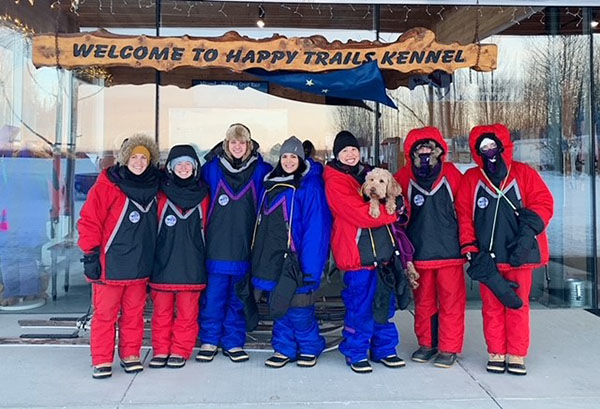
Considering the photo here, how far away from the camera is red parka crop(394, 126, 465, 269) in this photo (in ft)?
14.4

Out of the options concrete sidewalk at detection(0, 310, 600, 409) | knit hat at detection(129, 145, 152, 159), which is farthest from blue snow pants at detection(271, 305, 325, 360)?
knit hat at detection(129, 145, 152, 159)

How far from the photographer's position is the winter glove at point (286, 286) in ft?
13.7

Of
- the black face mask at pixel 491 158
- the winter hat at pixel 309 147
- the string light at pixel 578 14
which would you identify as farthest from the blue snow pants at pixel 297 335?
the string light at pixel 578 14

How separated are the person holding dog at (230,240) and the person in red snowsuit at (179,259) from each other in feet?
0.29

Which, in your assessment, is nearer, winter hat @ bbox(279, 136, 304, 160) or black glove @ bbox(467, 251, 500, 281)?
black glove @ bbox(467, 251, 500, 281)

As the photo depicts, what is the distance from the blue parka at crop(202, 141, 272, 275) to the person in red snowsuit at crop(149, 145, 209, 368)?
0.24 feet

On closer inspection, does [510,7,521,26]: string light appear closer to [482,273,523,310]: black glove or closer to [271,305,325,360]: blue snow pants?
[482,273,523,310]: black glove

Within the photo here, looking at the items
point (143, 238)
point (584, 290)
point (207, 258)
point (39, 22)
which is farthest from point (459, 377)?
point (39, 22)

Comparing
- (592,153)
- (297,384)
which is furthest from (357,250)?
(592,153)

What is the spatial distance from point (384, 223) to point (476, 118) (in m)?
3.64

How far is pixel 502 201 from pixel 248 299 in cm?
190

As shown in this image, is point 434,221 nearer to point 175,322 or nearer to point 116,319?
point 175,322

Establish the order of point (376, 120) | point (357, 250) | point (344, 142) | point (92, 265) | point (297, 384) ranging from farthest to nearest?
point (376, 120) → point (344, 142) → point (357, 250) → point (297, 384) → point (92, 265)

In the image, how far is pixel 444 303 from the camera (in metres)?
4.47
